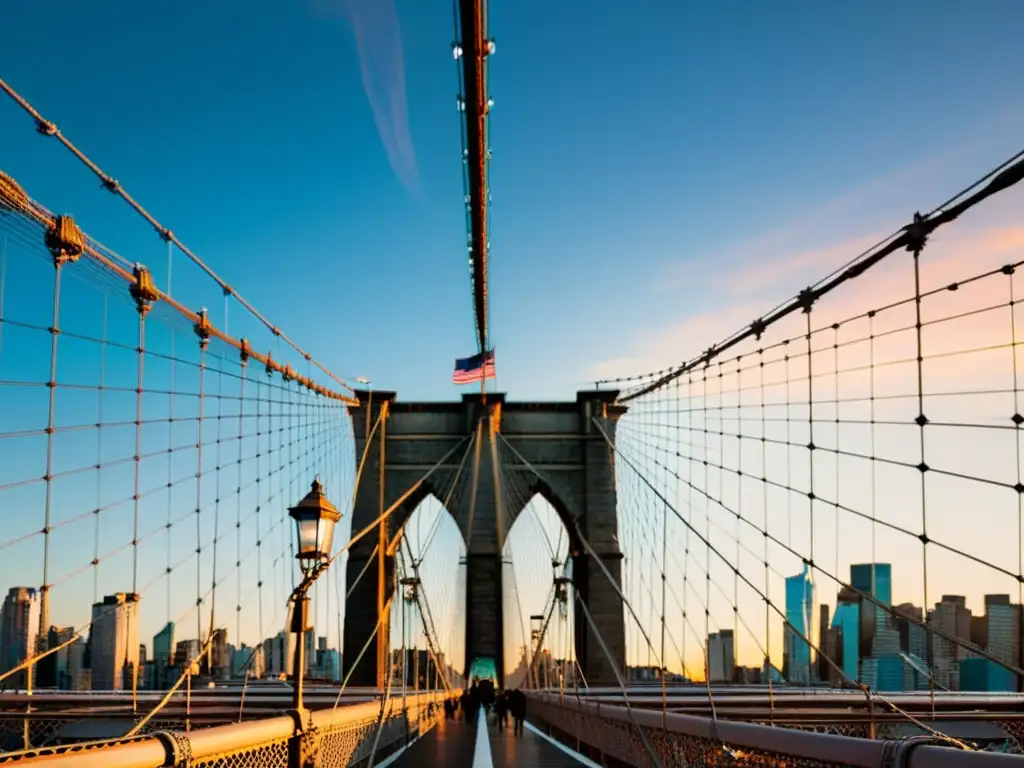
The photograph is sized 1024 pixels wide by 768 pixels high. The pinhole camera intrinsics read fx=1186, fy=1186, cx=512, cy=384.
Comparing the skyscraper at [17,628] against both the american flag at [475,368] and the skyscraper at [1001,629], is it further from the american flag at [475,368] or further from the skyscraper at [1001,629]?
the american flag at [475,368]

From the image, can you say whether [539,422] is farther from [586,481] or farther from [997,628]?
[997,628]

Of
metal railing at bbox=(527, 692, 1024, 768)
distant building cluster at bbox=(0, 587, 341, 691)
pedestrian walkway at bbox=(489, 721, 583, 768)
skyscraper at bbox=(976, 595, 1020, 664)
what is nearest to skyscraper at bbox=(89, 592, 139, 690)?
distant building cluster at bbox=(0, 587, 341, 691)

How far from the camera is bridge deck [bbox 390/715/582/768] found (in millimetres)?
13047

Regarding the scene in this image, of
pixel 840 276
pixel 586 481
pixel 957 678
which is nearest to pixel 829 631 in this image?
pixel 957 678

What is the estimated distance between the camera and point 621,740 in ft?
33.7

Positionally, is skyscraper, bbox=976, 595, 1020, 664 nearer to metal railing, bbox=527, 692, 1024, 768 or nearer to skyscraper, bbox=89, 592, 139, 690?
metal railing, bbox=527, 692, 1024, 768

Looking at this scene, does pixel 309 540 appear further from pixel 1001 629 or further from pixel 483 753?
pixel 483 753

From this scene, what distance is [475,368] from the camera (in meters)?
29.2

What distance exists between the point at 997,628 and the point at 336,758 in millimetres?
5147

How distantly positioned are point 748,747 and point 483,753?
1001 cm

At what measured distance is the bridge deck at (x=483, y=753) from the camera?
13047 mm

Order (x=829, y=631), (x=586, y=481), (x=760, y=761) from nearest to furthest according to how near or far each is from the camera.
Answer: (x=760, y=761) < (x=829, y=631) < (x=586, y=481)

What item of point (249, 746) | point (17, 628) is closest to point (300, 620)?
point (249, 746)

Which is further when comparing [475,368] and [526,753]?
[475,368]
